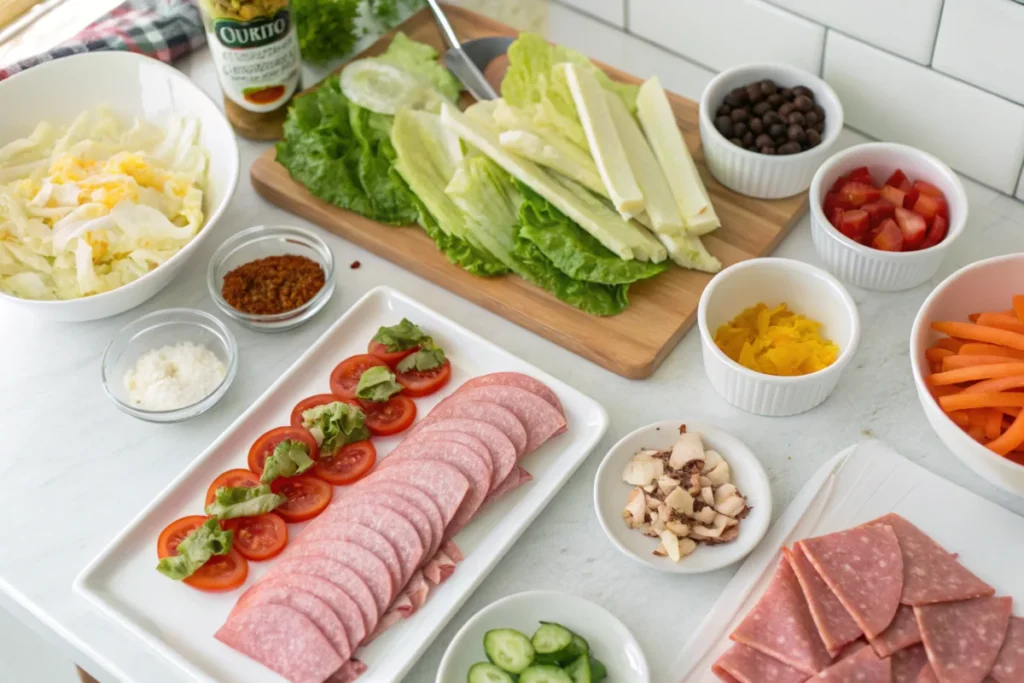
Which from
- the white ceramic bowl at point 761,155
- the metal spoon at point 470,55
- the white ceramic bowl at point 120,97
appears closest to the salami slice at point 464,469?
the white ceramic bowl at point 120,97

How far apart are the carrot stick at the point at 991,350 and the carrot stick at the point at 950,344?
0.14 feet

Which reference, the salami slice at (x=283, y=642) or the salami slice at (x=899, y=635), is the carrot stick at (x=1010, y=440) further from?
the salami slice at (x=283, y=642)

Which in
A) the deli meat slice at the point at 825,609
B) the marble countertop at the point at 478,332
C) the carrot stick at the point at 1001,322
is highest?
the carrot stick at the point at 1001,322

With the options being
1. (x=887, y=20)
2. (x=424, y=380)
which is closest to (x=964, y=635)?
(x=424, y=380)

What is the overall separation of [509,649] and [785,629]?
403 mm

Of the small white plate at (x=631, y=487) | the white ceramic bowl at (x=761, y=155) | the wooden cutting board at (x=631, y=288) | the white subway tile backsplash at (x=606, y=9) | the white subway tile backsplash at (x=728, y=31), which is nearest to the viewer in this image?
the small white plate at (x=631, y=487)

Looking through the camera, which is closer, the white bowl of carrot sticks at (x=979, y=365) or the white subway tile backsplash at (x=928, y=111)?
the white bowl of carrot sticks at (x=979, y=365)

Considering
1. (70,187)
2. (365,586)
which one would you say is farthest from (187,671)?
(70,187)

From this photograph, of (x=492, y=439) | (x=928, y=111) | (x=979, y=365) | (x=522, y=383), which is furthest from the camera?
(x=928, y=111)

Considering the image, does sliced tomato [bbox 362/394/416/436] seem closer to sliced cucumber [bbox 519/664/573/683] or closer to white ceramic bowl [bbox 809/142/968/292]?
sliced cucumber [bbox 519/664/573/683]

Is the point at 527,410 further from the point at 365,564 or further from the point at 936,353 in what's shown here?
the point at 936,353

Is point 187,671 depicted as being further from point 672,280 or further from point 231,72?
point 231,72

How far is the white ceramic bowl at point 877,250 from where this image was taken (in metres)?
2.03

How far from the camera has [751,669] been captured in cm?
157
